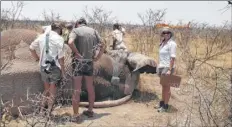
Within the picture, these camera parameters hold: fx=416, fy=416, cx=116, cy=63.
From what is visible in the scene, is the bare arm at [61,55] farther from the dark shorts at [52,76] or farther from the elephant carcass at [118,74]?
the elephant carcass at [118,74]

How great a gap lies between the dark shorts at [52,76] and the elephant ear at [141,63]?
78.4 inches

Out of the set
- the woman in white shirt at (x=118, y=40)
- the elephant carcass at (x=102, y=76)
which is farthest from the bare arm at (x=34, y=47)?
the woman in white shirt at (x=118, y=40)

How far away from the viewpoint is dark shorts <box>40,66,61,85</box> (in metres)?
5.92

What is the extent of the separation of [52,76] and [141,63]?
2110 millimetres

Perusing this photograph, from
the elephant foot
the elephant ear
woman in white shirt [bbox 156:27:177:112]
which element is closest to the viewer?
woman in white shirt [bbox 156:27:177:112]

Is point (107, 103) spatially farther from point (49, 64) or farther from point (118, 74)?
point (49, 64)

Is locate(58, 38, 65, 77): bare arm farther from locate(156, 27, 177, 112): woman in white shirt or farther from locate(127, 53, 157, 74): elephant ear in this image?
locate(127, 53, 157, 74): elephant ear

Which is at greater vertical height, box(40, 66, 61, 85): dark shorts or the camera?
the camera

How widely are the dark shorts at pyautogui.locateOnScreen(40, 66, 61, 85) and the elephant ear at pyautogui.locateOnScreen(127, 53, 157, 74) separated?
1.99 meters

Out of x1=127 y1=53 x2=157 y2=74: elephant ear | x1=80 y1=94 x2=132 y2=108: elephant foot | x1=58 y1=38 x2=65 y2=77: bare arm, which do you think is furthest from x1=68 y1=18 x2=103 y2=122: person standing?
x1=127 y1=53 x2=157 y2=74: elephant ear

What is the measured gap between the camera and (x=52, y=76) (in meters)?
5.92

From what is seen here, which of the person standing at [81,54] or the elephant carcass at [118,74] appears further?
the elephant carcass at [118,74]

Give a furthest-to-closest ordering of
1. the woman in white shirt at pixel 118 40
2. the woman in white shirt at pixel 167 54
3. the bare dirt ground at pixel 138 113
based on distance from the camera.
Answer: the woman in white shirt at pixel 118 40, the woman in white shirt at pixel 167 54, the bare dirt ground at pixel 138 113

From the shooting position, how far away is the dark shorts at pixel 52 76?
5922 mm
